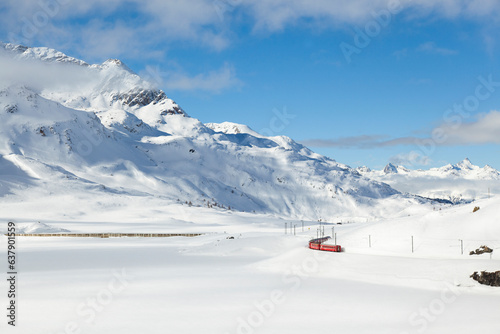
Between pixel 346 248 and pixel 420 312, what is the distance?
57.8 ft

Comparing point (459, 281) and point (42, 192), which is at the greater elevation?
point (42, 192)

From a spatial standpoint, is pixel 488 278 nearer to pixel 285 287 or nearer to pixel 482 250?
pixel 482 250

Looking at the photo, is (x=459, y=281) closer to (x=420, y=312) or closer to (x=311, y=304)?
(x=420, y=312)

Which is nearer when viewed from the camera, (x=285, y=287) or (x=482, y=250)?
(x=285, y=287)

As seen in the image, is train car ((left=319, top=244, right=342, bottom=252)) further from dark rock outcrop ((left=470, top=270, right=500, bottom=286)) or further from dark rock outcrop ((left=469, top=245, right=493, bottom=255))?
dark rock outcrop ((left=470, top=270, right=500, bottom=286))

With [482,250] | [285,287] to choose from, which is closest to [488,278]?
[482,250]

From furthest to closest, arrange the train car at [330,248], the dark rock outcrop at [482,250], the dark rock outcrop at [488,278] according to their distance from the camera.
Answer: the train car at [330,248] → the dark rock outcrop at [482,250] → the dark rock outcrop at [488,278]

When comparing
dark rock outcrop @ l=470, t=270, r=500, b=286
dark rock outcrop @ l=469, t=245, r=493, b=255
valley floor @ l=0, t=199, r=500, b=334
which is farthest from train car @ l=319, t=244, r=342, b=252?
dark rock outcrop @ l=470, t=270, r=500, b=286

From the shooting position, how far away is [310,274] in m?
32.8

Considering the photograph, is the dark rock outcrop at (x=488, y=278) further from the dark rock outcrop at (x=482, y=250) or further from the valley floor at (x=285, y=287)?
the dark rock outcrop at (x=482, y=250)

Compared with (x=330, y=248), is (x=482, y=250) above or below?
above

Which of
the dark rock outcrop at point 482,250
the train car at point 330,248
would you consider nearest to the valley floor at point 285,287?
the dark rock outcrop at point 482,250

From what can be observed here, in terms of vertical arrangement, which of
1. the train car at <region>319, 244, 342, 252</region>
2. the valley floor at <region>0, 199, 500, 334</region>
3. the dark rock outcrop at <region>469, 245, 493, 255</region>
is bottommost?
the valley floor at <region>0, 199, 500, 334</region>

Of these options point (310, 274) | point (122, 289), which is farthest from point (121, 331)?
point (310, 274)
